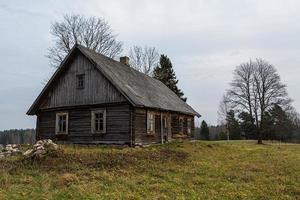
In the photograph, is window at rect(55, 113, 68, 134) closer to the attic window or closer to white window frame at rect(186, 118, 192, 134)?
the attic window

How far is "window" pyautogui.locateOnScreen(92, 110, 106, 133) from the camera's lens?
22.2 metres

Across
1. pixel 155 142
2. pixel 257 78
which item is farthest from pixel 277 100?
pixel 155 142

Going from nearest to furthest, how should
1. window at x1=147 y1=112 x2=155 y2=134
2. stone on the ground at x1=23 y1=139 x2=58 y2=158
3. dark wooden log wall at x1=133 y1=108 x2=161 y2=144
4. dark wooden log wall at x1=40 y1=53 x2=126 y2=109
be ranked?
stone on the ground at x1=23 y1=139 x2=58 y2=158, dark wooden log wall at x1=133 y1=108 x2=161 y2=144, dark wooden log wall at x1=40 y1=53 x2=126 y2=109, window at x1=147 y1=112 x2=155 y2=134

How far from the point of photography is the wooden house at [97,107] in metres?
21.5

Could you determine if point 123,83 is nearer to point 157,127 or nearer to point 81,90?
point 81,90

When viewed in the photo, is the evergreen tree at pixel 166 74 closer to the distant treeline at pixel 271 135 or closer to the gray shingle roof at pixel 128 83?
the distant treeline at pixel 271 135

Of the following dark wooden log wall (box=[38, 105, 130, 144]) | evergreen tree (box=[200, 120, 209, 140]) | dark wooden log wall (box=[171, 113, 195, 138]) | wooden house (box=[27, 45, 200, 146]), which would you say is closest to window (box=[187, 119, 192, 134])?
dark wooden log wall (box=[171, 113, 195, 138])

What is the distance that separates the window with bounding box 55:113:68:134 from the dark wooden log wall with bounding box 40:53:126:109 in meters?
0.78

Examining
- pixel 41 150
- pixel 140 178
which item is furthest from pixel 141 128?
pixel 140 178

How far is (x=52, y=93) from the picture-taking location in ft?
81.5

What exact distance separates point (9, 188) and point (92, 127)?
12239 millimetres

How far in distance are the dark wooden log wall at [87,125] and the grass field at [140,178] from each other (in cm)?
506

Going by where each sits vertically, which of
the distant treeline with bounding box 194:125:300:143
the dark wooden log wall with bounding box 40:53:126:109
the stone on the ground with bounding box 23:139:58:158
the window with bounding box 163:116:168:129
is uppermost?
the dark wooden log wall with bounding box 40:53:126:109

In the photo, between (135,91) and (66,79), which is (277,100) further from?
(66,79)
